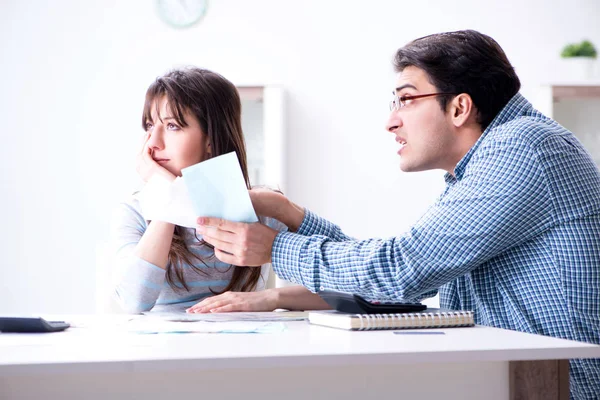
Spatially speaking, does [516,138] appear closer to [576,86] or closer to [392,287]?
[392,287]

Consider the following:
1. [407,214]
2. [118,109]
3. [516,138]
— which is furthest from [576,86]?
[516,138]

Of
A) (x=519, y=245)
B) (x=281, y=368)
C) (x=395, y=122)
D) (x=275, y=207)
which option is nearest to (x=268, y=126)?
(x=395, y=122)

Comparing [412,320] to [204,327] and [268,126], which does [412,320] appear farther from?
[268,126]

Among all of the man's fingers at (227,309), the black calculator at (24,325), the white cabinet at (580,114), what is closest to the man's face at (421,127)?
the man's fingers at (227,309)

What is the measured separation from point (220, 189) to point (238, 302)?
0.39m

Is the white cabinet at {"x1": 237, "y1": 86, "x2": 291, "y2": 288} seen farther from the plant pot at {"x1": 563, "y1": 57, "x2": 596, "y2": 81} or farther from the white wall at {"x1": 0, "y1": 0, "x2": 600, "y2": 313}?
the plant pot at {"x1": 563, "y1": 57, "x2": 596, "y2": 81}

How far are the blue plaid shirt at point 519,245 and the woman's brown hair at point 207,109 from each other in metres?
0.55

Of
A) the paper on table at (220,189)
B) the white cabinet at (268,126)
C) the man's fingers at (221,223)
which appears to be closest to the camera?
the paper on table at (220,189)

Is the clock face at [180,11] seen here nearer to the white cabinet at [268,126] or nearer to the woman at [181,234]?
the white cabinet at [268,126]

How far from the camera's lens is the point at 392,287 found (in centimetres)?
130

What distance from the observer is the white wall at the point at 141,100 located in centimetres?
428

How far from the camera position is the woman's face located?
189cm

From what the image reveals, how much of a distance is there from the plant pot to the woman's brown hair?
2969mm

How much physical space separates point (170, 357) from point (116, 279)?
0.95 meters
